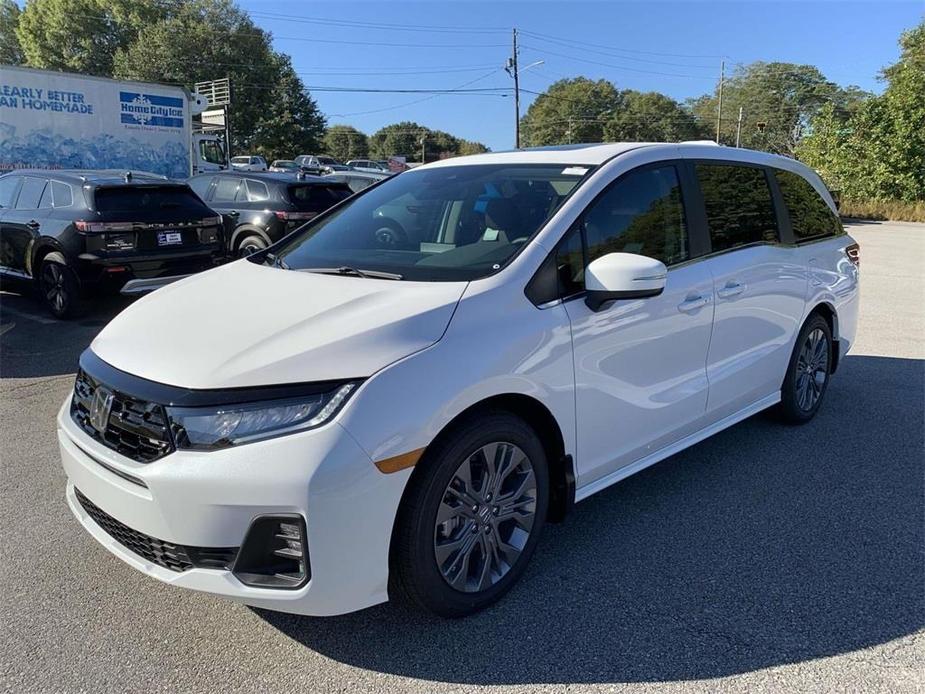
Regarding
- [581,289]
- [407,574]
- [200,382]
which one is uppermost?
[581,289]

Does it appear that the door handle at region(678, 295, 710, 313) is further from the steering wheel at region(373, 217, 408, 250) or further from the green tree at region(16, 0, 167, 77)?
the green tree at region(16, 0, 167, 77)

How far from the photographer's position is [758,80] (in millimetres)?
83500

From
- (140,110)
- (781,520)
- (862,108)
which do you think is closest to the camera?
(781,520)

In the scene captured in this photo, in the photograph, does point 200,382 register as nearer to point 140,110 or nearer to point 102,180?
point 102,180

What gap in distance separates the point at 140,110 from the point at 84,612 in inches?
685

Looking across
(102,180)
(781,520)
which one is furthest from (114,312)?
(781,520)

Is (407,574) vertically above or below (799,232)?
below

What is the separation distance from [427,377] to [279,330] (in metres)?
0.57

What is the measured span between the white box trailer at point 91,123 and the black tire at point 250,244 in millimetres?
Result: 7646

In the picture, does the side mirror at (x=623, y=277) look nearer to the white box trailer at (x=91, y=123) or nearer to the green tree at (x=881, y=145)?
the white box trailer at (x=91, y=123)

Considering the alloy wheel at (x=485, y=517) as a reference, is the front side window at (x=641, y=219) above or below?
above

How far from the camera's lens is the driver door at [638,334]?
288cm

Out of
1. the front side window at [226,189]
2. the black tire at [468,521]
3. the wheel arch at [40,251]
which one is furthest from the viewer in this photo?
the front side window at [226,189]

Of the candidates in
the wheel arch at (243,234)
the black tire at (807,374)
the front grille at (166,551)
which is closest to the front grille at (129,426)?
the front grille at (166,551)
